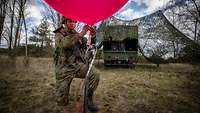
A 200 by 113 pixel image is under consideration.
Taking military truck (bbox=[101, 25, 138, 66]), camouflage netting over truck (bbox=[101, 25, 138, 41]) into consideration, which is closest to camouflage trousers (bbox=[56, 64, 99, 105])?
military truck (bbox=[101, 25, 138, 66])

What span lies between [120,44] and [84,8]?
8.83m

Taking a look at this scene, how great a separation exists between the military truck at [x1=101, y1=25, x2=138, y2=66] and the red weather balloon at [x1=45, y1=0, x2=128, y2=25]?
7.63m

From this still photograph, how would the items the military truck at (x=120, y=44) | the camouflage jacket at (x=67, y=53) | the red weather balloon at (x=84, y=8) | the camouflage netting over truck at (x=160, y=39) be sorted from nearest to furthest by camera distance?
the red weather balloon at (x=84, y=8) → the camouflage jacket at (x=67, y=53) → the camouflage netting over truck at (x=160, y=39) → the military truck at (x=120, y=44)

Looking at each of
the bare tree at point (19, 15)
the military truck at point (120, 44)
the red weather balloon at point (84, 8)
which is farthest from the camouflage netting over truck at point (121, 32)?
the red weather balloon at point (84, 8)

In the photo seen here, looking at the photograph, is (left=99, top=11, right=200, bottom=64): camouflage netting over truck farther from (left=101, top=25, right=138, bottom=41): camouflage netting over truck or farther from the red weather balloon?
the red weather balloon

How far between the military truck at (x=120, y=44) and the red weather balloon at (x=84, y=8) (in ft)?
25.0

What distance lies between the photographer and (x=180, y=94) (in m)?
5.09

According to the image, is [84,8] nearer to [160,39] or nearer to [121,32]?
[160,39]

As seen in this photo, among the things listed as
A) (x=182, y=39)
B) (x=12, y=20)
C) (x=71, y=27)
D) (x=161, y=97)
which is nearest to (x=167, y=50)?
(x=182, y=39)

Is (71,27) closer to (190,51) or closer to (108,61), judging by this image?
(190,51)

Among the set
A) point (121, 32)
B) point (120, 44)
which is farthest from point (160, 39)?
point (120, 44)

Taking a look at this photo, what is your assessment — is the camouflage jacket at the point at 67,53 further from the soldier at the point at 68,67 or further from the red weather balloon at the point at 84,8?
the red weather balloon at the point at 84,8

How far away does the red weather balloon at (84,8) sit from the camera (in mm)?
1693

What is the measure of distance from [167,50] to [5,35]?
363 inches
